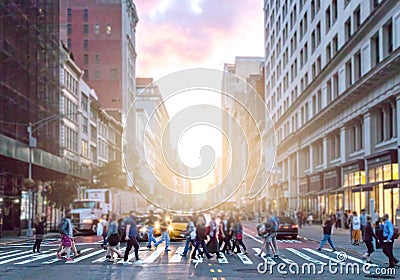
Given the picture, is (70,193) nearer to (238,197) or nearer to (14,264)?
(14,264)

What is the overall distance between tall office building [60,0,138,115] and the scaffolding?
209 ft

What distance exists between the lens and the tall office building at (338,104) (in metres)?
44.8

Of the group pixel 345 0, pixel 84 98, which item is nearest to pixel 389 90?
pixel 345 0

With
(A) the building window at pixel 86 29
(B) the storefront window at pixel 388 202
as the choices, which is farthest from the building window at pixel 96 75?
(B) the storefront window at pixel 388 202

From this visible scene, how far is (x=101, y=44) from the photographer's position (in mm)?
134625

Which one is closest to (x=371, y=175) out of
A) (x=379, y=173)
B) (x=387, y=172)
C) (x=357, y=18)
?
(x=379, y=173)

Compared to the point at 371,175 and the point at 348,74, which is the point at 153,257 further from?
the point at 348,74

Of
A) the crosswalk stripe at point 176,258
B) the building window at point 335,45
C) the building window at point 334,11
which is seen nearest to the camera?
the crosswalk stripe at point 176,258

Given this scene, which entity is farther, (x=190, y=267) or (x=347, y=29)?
(x=347, y=29)

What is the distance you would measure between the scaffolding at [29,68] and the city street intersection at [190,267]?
1135 inches

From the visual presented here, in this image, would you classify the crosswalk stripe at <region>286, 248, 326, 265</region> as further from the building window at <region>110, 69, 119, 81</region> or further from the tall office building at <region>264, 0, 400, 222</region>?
the building window at <region>110, 69, 119, 81</region>

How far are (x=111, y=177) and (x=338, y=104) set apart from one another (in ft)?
125

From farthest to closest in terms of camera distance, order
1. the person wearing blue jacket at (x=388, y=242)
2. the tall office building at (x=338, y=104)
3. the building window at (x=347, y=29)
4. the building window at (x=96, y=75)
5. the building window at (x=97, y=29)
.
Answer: the building window at (x=97, y=29) → the building window at (x=96, y=75) → the building window at (x=347, y=29) → the tall office building at (x=338, y=104) → the person wearing blue jacket at (x=388, y=242)

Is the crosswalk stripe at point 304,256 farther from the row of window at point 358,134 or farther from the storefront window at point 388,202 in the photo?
the row of window at point 358,134
